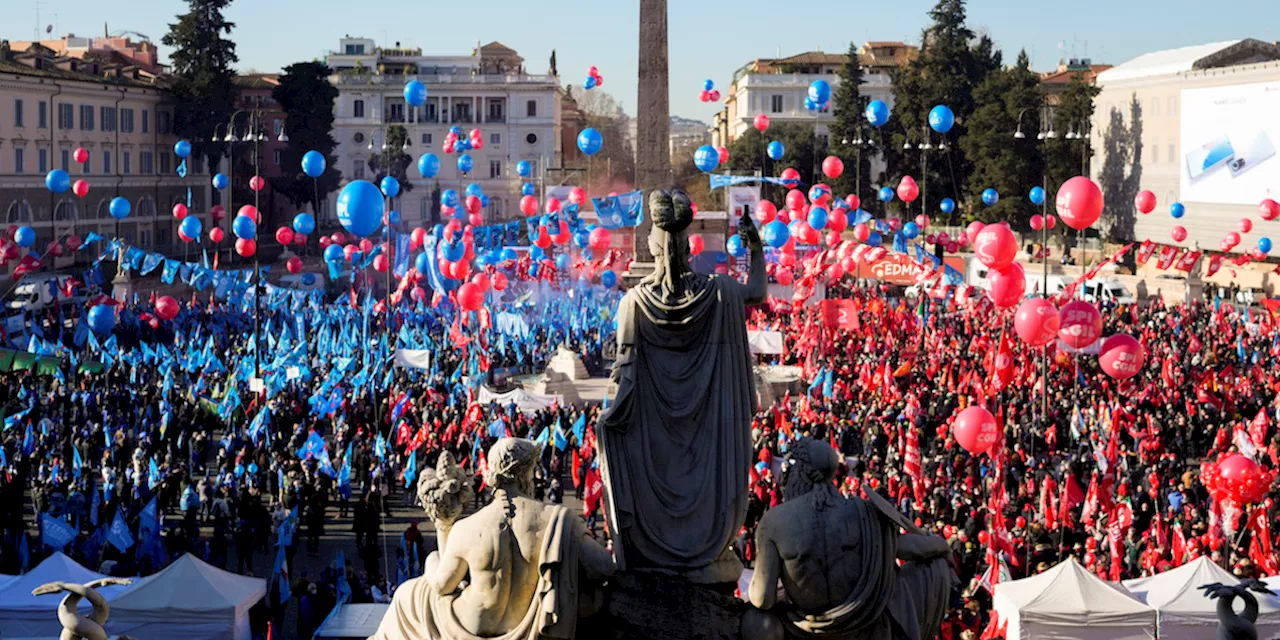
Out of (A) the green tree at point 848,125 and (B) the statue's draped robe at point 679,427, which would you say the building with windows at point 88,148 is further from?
(B) the statue's draped robe at point 679,427

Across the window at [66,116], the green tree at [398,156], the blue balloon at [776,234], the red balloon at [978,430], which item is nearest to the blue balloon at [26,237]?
the blue balloon at [776,234]

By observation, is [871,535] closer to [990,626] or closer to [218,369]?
[990,626]

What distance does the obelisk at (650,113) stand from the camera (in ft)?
87.4

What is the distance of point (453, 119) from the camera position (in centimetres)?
8038

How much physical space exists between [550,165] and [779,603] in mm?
77162

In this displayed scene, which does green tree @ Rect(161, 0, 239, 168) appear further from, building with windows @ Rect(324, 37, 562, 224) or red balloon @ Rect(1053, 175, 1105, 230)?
red balloon @ Rect(1053, 175, 1105, 230)

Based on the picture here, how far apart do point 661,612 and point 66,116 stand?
50.8m

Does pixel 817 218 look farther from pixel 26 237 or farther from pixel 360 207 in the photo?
pixel 26 237

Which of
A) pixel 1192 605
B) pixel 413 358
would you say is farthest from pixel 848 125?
pixel 1192 605

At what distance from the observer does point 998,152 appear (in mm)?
53188

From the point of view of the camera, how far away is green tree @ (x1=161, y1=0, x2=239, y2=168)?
5597 centimetres

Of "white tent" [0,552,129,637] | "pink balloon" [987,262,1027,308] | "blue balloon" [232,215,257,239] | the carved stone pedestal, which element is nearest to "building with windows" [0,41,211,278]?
"blue balloon" [232,215,257,239]

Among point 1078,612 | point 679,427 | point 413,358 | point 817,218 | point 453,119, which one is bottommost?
point 1078,612

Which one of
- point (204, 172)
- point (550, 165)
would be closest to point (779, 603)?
point (204, 172)
